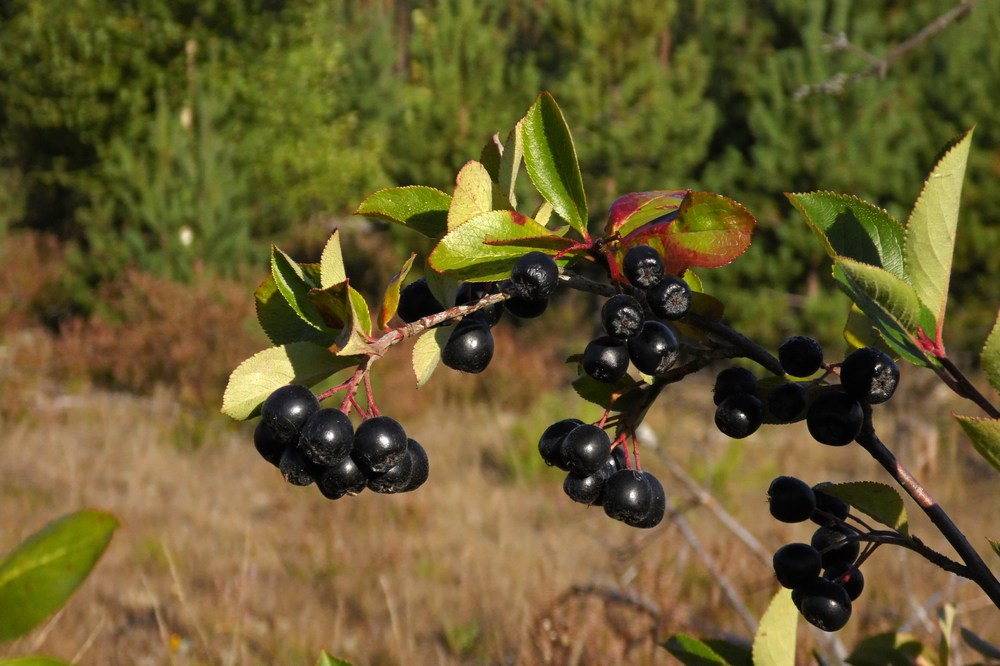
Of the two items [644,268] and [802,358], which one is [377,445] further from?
[802,358]

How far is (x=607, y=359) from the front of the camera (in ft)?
→ 2.55

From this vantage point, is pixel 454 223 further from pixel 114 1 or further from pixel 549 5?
pixel 114 1

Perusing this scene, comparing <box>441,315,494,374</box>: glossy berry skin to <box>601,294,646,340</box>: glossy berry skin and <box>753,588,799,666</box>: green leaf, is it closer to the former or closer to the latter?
<box>601,294,646,340</box>: glossy berry skin

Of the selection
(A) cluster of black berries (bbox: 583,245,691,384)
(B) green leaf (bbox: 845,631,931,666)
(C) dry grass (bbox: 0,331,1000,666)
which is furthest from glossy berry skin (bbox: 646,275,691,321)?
(C) dry grass (bbox: 0,331,1000,666)

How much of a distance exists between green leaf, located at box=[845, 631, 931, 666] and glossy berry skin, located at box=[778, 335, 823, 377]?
21.0 inches

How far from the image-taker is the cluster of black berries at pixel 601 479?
809 mm

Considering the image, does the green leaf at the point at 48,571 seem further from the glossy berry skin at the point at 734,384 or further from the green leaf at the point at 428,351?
the glossy berry skin at the point at 734,384

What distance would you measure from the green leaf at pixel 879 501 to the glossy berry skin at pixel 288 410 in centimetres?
48

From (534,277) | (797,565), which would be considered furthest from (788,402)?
(534,277)

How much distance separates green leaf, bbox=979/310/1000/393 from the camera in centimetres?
66

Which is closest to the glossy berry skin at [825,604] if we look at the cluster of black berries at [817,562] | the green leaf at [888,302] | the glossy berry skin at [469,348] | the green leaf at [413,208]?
the cluster of black berries at [817,562]

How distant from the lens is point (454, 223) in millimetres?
748

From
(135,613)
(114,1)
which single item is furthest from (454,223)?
(114,1)

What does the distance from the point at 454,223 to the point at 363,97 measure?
20.8 m
